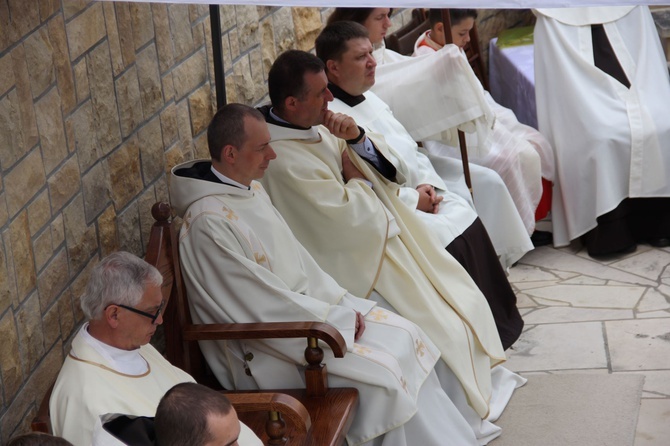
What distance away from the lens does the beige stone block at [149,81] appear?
4.08 m

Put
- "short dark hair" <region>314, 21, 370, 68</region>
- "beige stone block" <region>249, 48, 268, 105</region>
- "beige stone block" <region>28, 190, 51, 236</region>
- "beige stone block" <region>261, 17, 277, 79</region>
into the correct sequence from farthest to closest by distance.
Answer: "beige stone block" <region>261, 17, 277, 79</region>, "beige stone block" <region>249, 48, 268, 105</region>, "short dark hair" <region>314, 21, 370, 68</region>, "beige stone block" <region>28, 190, 51, 236</region>

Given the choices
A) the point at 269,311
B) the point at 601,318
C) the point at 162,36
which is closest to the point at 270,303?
the point at 269,311

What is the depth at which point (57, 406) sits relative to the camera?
2.84 metres

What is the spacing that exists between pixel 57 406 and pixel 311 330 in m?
0.90

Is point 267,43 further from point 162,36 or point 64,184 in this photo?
point 64,184

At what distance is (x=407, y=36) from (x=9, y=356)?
431cm

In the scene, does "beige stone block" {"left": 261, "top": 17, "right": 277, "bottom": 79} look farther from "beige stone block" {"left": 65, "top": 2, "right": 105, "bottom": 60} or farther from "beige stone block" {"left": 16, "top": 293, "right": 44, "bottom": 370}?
"beige stone block" {"left": 16, "top": 293, "right": 44, "bottom": 370}

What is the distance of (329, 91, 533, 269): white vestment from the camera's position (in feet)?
15.9

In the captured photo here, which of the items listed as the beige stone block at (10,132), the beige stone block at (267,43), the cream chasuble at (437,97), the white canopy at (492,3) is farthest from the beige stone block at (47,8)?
the cream chasuble at (437,97)

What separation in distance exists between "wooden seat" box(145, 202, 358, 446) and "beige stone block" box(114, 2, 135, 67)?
2.08ft

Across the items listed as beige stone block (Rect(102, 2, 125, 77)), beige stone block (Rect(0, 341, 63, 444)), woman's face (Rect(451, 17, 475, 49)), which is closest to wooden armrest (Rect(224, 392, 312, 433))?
beige stone block (Rect(0, 341, 63, 444))

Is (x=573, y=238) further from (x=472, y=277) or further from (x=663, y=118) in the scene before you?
(x=472, y=277)

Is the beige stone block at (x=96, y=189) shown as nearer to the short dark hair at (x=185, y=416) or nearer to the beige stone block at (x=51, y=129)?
the beige stone block at (x=51, y=129)

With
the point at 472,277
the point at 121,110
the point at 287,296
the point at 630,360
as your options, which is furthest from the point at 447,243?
the point at 121,110
